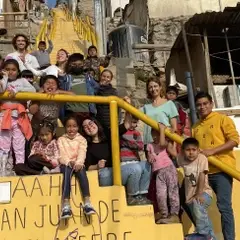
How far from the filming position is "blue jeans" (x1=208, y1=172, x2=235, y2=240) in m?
4.92

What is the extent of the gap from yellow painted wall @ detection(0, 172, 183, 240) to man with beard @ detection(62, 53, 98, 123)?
1409 millimetres

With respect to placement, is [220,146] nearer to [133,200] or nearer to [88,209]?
[133,200]

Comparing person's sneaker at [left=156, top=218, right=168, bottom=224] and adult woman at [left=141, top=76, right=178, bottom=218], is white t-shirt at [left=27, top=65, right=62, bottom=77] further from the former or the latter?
person's sneaker at [left=156, top=218, right=168, bottom=224]

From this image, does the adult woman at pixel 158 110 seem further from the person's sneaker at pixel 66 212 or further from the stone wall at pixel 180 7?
the stone wall at pixel 180 7

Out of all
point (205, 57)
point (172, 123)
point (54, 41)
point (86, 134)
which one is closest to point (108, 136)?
point (86, 134)

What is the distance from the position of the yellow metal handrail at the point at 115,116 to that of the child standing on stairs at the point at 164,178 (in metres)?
0.13

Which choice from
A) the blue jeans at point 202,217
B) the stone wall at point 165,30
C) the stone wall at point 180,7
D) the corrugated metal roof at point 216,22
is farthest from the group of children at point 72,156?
the stone wall at point 180,7

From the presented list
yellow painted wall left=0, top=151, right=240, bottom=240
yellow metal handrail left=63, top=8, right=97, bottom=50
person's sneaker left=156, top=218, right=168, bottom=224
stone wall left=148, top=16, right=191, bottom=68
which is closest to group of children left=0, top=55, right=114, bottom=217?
yellow painted wall left=0, top=151, right=240, bottom=240

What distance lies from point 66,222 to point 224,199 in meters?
1.71

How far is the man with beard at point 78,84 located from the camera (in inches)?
235

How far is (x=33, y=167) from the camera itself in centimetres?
498

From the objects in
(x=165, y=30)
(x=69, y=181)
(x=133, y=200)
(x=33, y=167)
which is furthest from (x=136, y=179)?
(x=165, y=30)

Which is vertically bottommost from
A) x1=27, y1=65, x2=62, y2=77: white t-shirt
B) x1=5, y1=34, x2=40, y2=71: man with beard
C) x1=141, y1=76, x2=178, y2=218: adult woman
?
x1=141, y1=76, x2=178, y2=218: adult woman

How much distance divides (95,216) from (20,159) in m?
1.10
